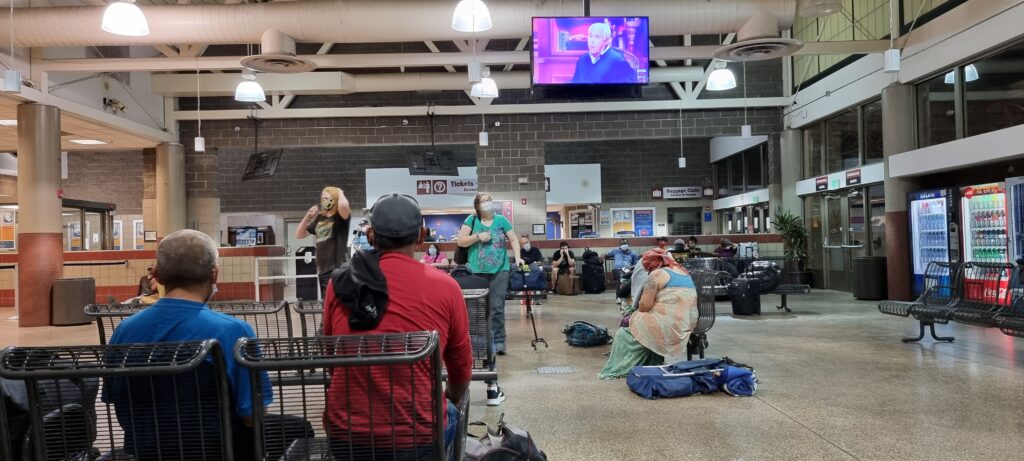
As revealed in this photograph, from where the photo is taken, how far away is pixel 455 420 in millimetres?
1937

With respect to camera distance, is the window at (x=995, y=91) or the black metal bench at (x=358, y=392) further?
the window at (x=995, y=91)

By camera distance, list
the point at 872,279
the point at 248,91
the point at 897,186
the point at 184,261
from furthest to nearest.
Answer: the point at 872,279
the point at 897,186
the point at 248,91
the point at 184,261

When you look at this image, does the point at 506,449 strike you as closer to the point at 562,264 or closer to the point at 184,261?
the point at 184,261

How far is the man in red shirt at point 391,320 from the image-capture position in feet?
5.49

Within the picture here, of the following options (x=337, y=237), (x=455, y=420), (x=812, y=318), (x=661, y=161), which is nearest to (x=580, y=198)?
(x=661, y=161)

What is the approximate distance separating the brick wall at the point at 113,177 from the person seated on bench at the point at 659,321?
19076 millimetres

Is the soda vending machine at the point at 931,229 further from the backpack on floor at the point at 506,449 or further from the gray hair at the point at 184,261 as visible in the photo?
the gray hair at the point at 184,261

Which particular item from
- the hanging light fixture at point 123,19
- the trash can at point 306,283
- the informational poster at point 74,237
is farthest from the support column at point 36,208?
the informational poster at point 74,237

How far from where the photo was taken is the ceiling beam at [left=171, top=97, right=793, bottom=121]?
577 inches

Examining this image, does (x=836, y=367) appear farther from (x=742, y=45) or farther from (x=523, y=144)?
(x=523, y=144)

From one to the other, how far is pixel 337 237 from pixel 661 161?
17556 millimetres

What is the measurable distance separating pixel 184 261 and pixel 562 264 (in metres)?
12.5

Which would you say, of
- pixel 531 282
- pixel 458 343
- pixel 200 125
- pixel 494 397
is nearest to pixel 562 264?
pixel 531 282

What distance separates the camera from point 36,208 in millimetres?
10281
